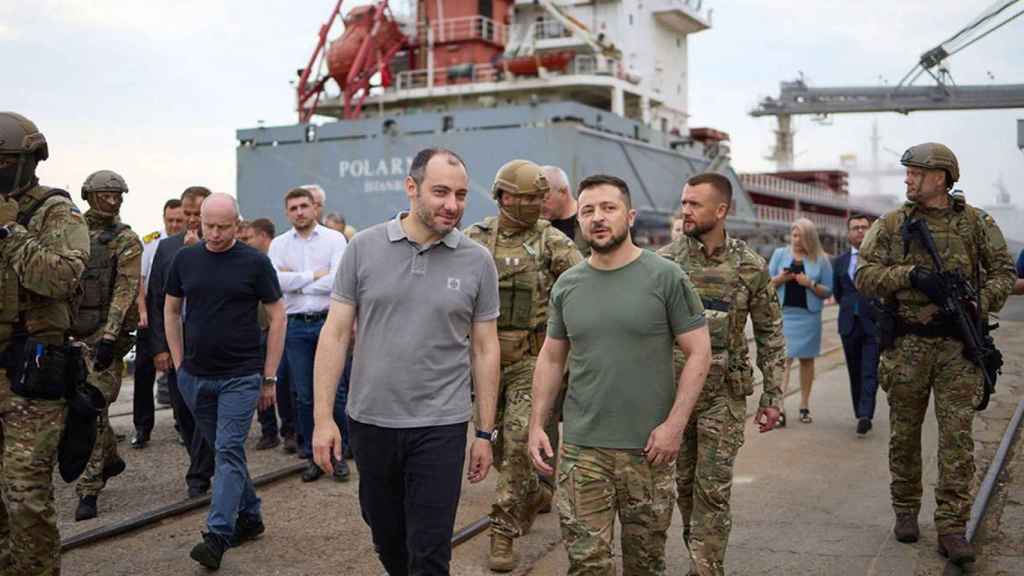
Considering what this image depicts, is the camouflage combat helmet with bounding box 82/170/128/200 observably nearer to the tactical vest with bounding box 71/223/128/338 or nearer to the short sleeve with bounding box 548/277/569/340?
the tactical vest with bounding box 71/223/128/338

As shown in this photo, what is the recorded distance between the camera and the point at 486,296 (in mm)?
3629

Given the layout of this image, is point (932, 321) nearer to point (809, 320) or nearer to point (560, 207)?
point (560, 207)

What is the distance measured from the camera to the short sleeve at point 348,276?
11.5 ft

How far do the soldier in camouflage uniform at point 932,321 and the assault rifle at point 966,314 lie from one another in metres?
0.04

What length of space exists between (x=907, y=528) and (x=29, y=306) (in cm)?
432

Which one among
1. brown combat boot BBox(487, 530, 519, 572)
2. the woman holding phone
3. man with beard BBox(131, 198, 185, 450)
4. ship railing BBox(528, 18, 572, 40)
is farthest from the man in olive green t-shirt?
ship railing BBox(528, 18, 572, 40)

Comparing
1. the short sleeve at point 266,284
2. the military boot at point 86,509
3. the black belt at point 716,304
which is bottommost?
the military boot at point 86,509

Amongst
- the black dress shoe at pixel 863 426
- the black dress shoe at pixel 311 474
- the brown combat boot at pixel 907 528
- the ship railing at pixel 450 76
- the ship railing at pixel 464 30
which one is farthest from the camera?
the ship railing at pixel 464 30

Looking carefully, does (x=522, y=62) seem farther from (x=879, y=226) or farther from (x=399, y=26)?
(x=879, y=226)

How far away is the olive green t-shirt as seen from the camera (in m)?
3.45

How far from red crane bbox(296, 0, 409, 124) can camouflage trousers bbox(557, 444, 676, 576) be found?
958 inches

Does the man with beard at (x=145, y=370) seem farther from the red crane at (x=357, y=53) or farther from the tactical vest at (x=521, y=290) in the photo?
the red crane at (x=357, y=53)

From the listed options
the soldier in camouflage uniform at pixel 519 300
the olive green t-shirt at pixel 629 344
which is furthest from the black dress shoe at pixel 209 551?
the olive green t-shirt at pixel 629 344

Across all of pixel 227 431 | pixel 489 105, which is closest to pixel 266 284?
pixel 227 431
